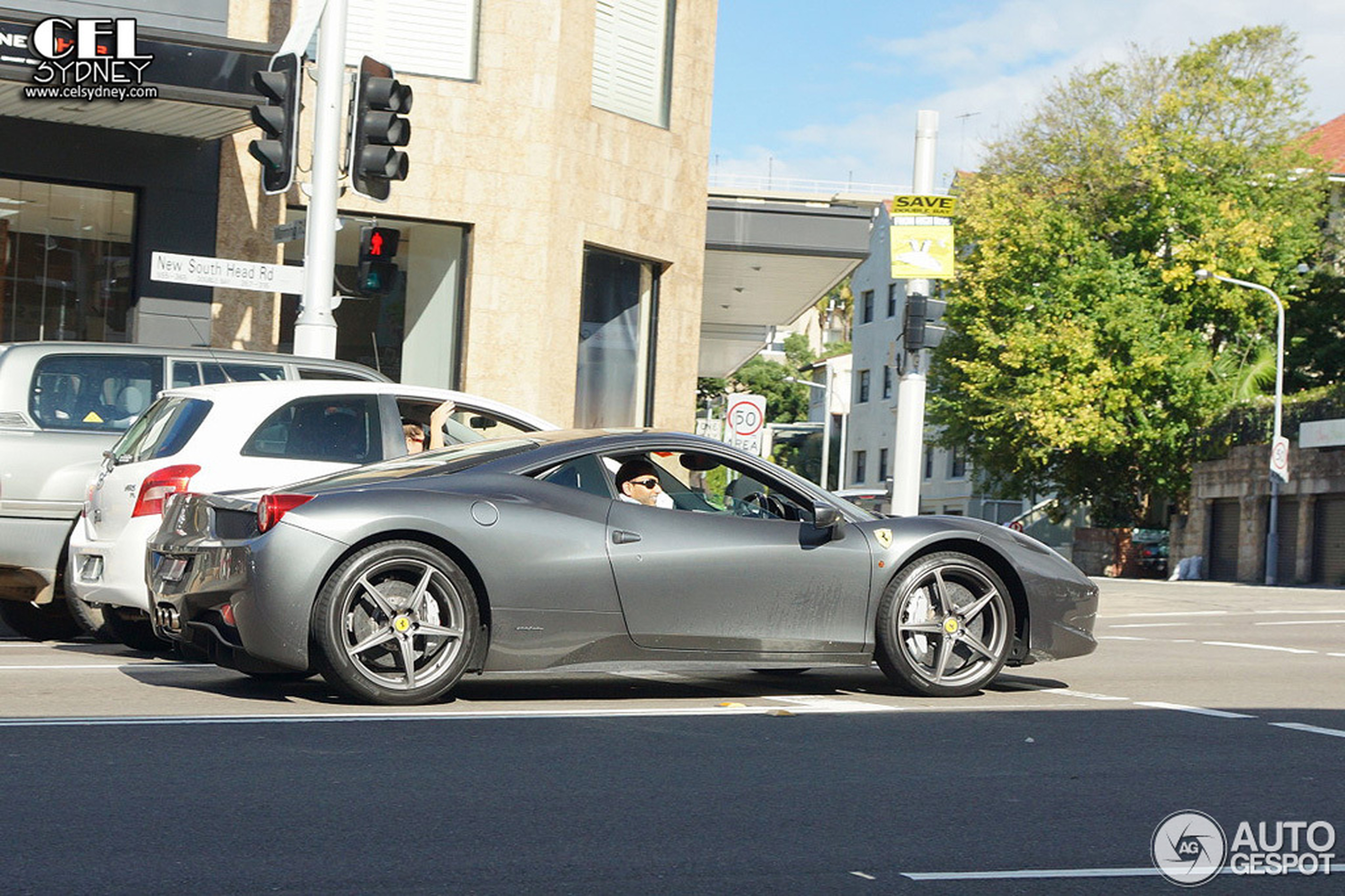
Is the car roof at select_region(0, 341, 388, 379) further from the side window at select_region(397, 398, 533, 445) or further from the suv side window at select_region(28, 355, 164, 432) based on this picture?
the side window at select_region(397, 398, 533, 445)

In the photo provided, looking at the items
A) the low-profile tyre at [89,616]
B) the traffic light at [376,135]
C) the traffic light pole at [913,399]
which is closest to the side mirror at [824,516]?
the low-profile tyre at [89,616]

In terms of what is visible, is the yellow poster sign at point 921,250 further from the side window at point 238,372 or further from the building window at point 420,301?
the side window at point 238,372

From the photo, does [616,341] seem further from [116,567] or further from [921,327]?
[116,567]

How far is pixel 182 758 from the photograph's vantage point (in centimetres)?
603

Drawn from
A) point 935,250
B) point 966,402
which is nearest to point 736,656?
point 935,250

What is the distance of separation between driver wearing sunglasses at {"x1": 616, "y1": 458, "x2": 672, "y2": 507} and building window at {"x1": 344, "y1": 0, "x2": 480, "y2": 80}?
12.6m

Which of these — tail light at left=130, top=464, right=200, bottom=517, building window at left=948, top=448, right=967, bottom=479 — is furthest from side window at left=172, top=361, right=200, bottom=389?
building window at left=948, top=448, right=967, bottom=479

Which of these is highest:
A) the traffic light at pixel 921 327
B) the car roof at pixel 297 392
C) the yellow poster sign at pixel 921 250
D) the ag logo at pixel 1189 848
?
the yellow poster sign at pixel 921 250

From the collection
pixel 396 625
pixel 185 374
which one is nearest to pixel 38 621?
pixel 185 374

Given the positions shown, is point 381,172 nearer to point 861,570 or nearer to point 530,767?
point 861,570

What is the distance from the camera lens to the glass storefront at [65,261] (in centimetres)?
1867

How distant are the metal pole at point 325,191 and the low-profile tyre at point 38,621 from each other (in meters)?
3.53

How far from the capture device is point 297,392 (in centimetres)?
966

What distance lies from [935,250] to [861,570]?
11.3m
